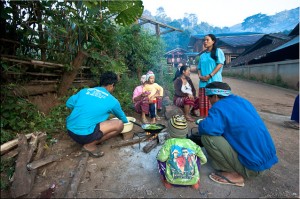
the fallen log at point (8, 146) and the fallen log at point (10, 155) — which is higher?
the fallen log at point (8, 146)

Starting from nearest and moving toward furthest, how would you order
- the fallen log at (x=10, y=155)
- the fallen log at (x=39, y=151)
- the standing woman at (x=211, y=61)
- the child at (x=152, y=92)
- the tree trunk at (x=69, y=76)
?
the fallen log at (x=39, y=151) → the fallen log at (x=10, y=155) → the standing woman at (x=211, y=61) → the tree trunk at (x=69, y=76) → the child at (x=152, y=92)

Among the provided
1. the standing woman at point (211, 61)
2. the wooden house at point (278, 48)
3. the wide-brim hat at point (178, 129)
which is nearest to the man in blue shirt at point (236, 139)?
the wide-brim hat at point (178, 129)

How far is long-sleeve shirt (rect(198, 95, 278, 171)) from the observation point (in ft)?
8.13

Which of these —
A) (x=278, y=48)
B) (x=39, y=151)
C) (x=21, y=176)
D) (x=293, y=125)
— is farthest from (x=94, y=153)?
(x=278, y=48)

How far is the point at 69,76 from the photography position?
509 cm

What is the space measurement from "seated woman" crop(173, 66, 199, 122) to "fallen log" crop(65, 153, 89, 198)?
10.2 ft

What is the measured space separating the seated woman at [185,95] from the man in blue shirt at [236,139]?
2783mm

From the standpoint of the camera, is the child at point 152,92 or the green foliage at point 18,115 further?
the child at point 152,92

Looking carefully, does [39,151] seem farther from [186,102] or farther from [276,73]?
[276,73]

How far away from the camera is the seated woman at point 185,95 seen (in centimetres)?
563

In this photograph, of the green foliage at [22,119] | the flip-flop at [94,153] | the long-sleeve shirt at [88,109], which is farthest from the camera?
the green foliage at [22,119]

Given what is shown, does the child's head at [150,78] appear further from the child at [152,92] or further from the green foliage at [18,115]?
the green foliage at [18,115]

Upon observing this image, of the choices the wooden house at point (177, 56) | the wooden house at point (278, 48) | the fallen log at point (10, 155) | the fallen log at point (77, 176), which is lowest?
the fallen log at point (77, 176)

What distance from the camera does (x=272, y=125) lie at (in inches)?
214
